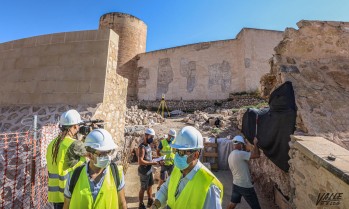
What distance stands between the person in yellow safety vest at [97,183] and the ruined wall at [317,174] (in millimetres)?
2347

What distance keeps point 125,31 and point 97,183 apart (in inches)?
846

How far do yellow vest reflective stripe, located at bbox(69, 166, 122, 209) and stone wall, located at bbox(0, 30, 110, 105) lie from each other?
10.5 feet

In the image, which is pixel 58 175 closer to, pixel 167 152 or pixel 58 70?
pixel 167 152

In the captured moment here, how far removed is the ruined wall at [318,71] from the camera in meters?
3.88

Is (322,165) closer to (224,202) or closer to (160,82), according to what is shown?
(224,202)

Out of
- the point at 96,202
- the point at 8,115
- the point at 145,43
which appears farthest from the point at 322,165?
the point at 145,43

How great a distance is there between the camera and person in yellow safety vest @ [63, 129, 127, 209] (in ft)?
6.15

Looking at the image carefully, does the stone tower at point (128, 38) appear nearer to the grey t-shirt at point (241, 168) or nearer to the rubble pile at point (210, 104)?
the rubble pile at point (210, 104)

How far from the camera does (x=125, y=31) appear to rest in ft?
70.4

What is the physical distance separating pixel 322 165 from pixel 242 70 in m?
16.5

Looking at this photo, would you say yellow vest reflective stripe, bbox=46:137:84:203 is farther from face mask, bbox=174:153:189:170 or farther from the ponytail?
face mask, bbox=174:153:189:170

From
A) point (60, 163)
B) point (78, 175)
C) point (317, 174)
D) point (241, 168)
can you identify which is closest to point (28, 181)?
point (60, 163)

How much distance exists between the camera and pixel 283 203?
433 centimetres

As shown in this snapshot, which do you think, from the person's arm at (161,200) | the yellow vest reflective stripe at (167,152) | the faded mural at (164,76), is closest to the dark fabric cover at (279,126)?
the yellow vest reflective stripe at (167,152)
